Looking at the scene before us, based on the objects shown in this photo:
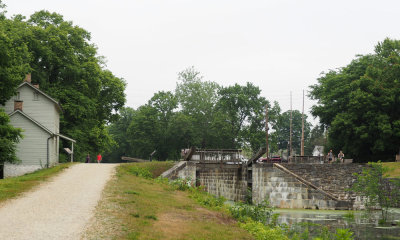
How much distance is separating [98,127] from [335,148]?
2904cm

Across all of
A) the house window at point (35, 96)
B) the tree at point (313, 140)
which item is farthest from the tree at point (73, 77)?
the tree at point (313, 140)

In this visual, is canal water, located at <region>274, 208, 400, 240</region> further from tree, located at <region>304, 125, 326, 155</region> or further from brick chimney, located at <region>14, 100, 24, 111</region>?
tree, located at <region>304, 125, 326, 155</region>

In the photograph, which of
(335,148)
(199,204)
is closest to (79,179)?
(199,204)

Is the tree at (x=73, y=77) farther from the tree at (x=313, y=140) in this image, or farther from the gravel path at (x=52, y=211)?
the tree at (x=313, y=140)

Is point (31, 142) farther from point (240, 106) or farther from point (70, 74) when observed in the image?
point (240, 106)

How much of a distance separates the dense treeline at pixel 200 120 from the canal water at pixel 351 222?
3747cm

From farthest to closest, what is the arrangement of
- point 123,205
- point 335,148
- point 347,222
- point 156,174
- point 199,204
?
point 335,148
point 156,174
point 347,222
point 199,204
point 123,205

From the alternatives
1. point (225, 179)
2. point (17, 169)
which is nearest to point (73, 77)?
point (17, 169)

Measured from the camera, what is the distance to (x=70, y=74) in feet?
145

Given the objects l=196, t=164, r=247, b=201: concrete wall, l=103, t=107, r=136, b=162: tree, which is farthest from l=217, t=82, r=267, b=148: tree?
l=196, t=164, r=247, b=201: concrete wall

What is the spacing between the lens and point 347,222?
90.4 feet

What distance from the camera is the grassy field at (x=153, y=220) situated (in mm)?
12023

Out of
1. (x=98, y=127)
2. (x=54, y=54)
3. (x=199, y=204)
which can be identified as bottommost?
(x=199, y=204)

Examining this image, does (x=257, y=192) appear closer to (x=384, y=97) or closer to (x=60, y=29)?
(x=384, y=97)
